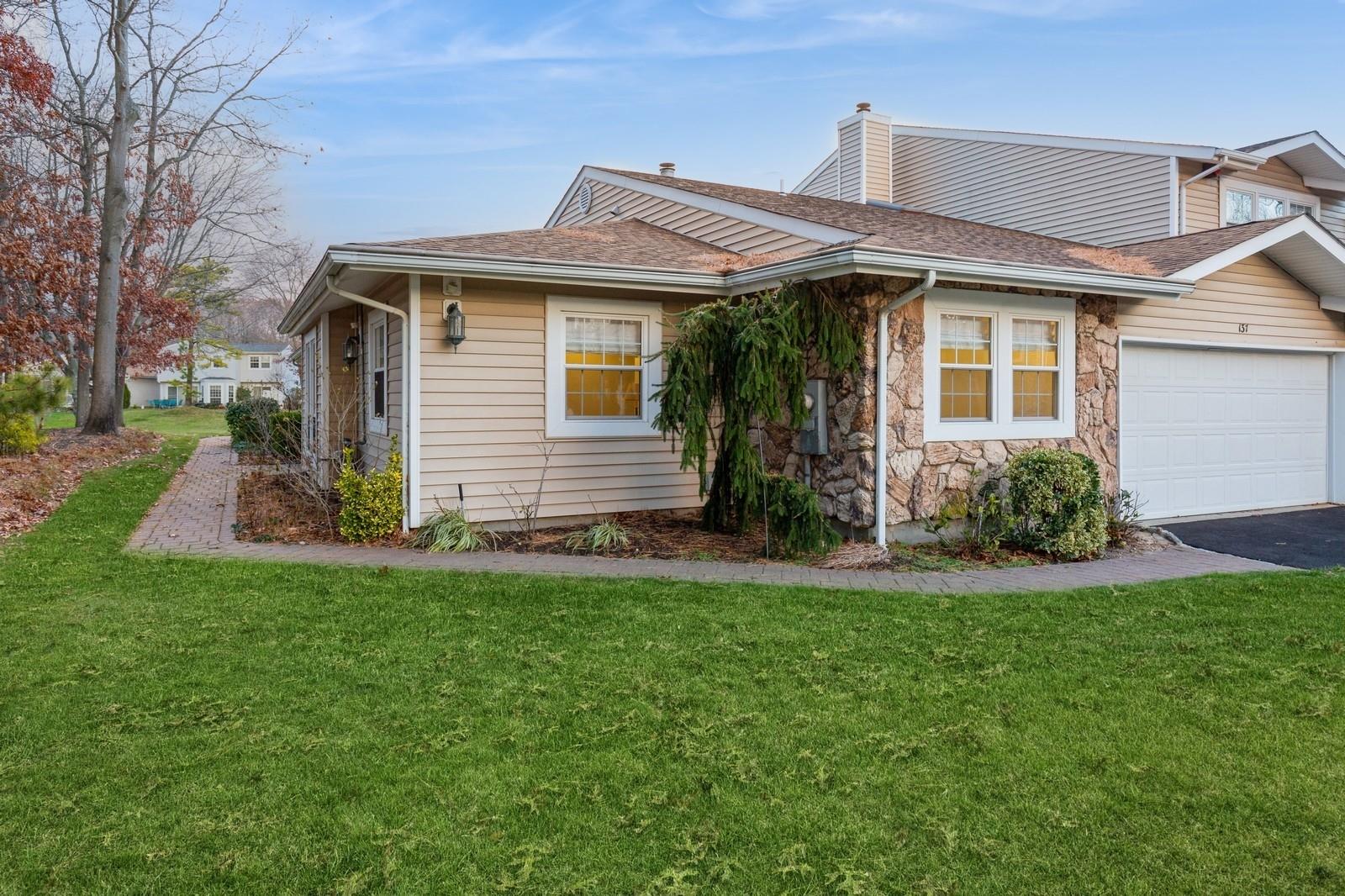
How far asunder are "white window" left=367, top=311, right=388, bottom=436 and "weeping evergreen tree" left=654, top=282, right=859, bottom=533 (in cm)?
353

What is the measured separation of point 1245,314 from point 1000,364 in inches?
156

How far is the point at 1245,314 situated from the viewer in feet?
34.0

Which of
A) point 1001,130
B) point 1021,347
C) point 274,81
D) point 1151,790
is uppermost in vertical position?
point 274,81

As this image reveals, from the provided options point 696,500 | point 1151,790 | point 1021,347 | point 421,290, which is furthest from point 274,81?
point 1151,790

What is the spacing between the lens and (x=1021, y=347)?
8.84 metres

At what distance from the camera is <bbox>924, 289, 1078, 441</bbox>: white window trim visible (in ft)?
27.2

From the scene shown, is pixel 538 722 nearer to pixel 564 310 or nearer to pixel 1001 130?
pixel 564 310

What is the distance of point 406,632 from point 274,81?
18379 millimetres

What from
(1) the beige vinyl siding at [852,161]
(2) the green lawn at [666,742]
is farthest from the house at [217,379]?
(2) the green lawn at [666,742]

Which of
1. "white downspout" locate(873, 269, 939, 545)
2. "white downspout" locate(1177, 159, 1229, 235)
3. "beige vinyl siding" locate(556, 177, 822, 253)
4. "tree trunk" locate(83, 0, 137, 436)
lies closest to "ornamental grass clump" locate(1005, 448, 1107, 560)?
"white downspout" locate(873, 269, 939, 545)

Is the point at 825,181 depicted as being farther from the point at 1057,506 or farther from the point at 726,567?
the point at 726,567

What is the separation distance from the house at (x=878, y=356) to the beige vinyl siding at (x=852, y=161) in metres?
2.99

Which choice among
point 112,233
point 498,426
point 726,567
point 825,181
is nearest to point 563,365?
point 498,426

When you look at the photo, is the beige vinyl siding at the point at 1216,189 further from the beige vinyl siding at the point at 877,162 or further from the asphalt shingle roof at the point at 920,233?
the beige vinyl siding at the point at 877,162
